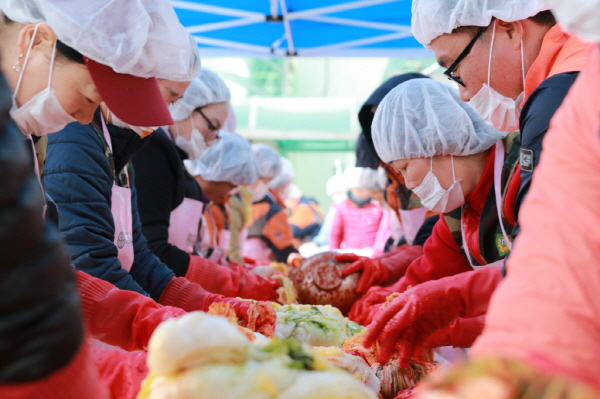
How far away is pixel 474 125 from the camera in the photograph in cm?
273

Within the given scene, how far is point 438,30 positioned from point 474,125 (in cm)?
63

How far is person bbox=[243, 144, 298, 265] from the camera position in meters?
7.77

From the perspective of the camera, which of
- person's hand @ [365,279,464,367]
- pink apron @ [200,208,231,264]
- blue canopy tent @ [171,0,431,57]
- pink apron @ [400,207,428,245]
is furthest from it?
blue canopy tent @ [171,0,431,57]

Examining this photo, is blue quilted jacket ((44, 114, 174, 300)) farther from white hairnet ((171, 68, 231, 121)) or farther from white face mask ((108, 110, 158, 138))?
white hairnet ((171, 68, 231, 121))

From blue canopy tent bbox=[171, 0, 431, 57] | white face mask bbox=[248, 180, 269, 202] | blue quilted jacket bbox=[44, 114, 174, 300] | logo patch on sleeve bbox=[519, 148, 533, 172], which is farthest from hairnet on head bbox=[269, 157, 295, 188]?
logo patch on sleeve bbox=[519, 148, 533, 172]

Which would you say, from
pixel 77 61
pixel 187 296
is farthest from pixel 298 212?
pixel 77 61

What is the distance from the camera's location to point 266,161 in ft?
26.3

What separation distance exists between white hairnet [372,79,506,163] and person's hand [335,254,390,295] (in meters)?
0.93

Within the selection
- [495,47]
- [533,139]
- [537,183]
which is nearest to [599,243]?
[537,183]

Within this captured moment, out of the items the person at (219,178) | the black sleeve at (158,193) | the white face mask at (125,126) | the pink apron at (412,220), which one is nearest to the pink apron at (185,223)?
the person at (219,178)

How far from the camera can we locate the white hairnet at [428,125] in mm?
2650

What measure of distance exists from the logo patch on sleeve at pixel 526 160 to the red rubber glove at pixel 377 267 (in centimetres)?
185

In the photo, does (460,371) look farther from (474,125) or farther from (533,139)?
(474,125)

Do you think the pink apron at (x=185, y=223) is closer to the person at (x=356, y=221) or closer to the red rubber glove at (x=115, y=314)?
the red rubber glove at (x=115, y=314)
